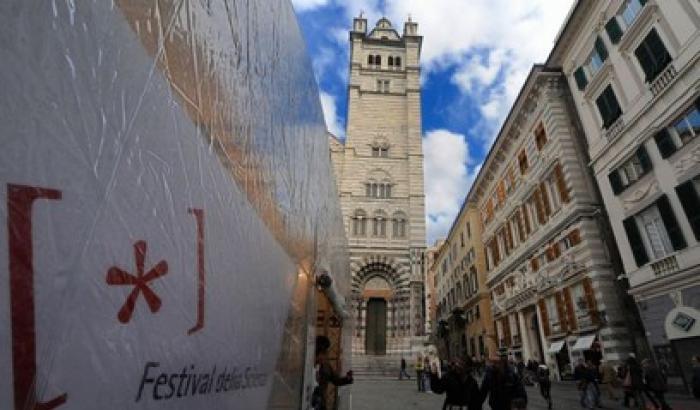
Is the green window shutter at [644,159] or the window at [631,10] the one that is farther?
the window at [631,10]

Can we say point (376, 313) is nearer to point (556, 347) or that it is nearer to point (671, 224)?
point (556, 347)

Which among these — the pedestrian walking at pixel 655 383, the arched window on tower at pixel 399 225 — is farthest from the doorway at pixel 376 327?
the pedestrian walking at pixel 655 383

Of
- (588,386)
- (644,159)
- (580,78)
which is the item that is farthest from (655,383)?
(580,78)

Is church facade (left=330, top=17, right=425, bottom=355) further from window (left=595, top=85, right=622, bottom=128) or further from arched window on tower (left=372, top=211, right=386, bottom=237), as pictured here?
window (left=595, top=85, right=622, bottom=128)

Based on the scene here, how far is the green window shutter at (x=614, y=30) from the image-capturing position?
1221cm

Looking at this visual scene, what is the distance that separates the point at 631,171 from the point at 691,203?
8.55 ft

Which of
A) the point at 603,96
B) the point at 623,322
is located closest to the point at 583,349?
the point at 623,322

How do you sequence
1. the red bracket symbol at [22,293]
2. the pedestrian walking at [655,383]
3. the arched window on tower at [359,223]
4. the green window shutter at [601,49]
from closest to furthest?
the red bracket symbol at [22,293], the pedestrian walking at [655,383], the green window shutter at [601,49], the arched window on tower at [359,223]

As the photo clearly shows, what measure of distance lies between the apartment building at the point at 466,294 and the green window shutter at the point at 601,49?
542 inches

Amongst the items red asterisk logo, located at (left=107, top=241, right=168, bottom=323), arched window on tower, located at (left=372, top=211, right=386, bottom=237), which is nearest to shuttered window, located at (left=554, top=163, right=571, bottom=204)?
arched window on tower, located at (left=372, top=211, right=386, bottom=237)

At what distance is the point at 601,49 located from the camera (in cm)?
1313

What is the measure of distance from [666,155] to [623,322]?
536cm

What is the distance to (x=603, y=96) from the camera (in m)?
13.2

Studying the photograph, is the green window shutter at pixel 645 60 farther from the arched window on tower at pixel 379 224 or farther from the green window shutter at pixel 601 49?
the arched window on tower at pixel 379 224
